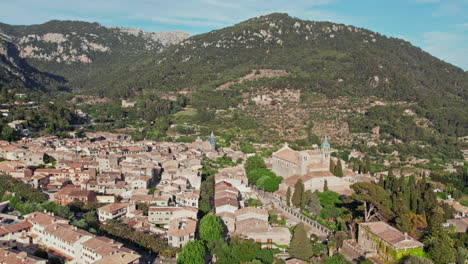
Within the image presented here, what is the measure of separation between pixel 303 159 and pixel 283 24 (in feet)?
294

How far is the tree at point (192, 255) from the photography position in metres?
24.2

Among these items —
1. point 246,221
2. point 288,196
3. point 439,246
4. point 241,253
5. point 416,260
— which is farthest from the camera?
point 288,196

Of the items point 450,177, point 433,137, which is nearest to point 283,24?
point 433,137

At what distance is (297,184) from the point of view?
3600 centimetres

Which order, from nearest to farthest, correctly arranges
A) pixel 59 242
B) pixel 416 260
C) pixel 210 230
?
pixel 416 260 < pixel 59 242 < pixel 210 230

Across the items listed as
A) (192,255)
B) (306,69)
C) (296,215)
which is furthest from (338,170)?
(306,69)

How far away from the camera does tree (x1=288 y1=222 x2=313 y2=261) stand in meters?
25.9

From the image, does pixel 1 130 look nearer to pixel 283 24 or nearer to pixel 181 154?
pixel 181 154

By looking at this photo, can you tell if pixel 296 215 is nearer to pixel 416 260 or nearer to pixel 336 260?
pixel 336 260

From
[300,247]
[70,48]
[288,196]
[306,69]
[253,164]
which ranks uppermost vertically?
[70,48]

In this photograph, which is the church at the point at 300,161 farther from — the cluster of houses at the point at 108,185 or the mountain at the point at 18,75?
the mountain at the point at 18,75

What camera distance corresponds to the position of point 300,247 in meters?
26.0

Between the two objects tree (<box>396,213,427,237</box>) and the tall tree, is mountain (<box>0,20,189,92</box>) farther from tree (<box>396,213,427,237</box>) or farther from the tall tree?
tree (<box>396,213,427,237</box>)

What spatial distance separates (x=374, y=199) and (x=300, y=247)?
6.76 m
